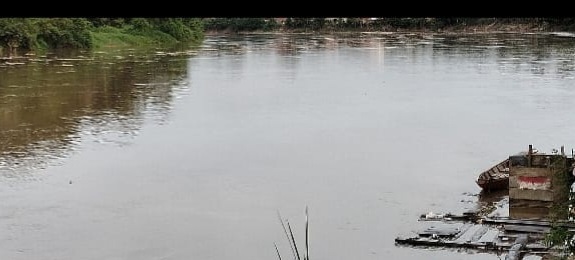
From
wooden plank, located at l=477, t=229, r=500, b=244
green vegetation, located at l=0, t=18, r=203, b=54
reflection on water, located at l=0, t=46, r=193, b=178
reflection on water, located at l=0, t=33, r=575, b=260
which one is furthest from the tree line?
wooden plank, located at l=477, t=229, r=500, b=244

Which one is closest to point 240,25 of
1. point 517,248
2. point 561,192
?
point 561,192

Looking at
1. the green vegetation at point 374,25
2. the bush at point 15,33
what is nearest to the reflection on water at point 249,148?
the bush at point 15,33

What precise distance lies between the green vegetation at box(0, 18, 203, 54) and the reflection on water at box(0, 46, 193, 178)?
1569mm

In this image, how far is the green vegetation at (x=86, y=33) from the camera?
31.5 meters

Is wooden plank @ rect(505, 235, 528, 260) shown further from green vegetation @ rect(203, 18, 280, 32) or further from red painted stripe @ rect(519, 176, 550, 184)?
green vegetation @ rect(203, 18, 280, 32)

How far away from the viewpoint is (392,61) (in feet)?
99.7

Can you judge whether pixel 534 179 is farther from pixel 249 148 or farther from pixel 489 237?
pixel 249 148

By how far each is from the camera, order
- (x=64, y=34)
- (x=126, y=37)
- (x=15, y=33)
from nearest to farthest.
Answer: (x=15, y=33) → (x=64, y=34) → (x=126, y=37)

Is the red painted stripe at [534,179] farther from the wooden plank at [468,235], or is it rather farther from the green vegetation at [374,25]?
the green vegetation at [374,25]

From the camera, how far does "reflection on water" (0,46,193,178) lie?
14.9 metres

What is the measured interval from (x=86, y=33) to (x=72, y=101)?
16279 millimetres

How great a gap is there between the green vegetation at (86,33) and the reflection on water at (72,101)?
1569mm

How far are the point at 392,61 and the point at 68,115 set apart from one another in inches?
599

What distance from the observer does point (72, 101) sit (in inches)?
782
